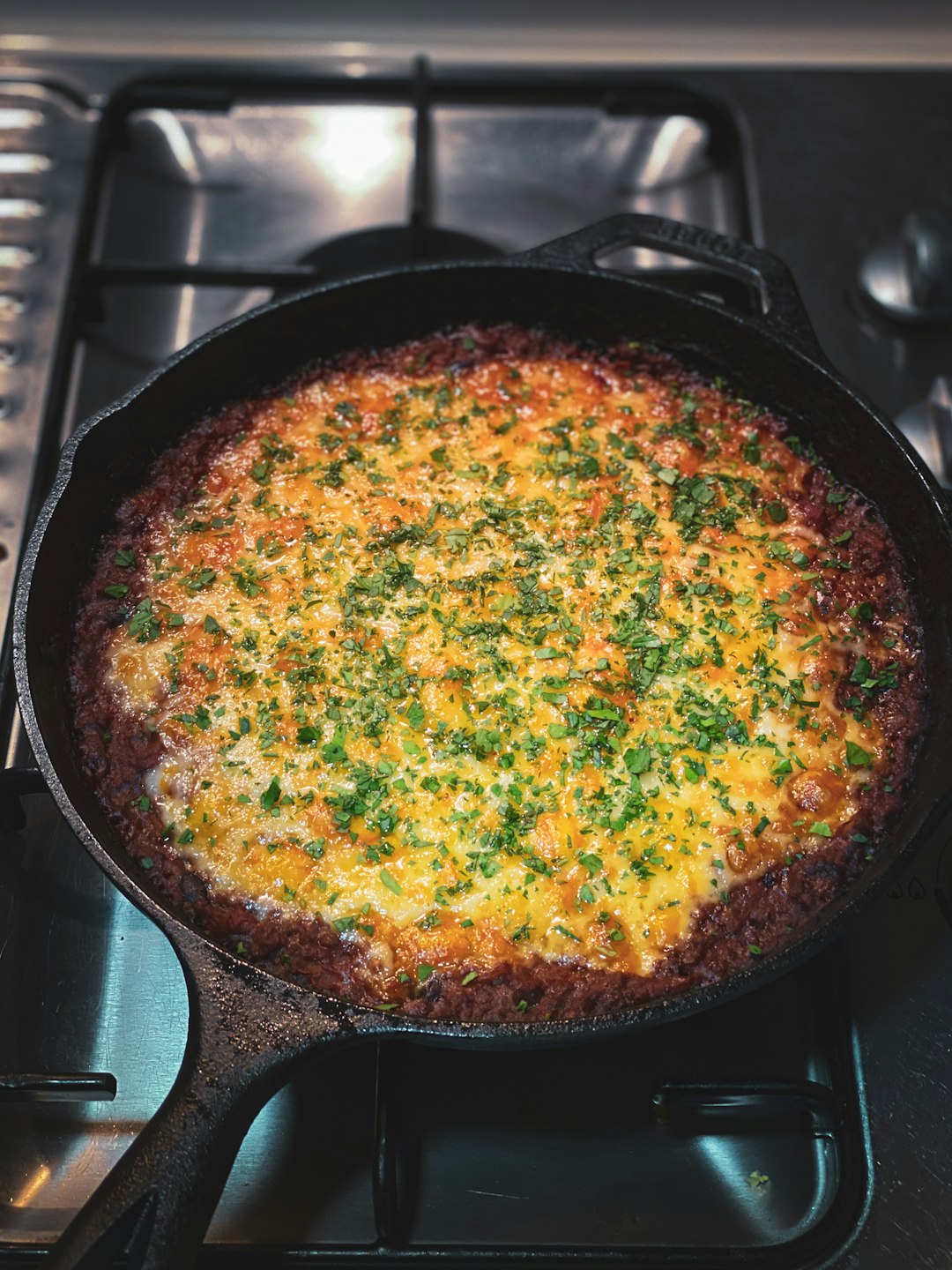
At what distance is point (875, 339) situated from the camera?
2.83 m

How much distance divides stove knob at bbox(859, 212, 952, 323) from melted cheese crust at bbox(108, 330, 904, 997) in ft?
2.29

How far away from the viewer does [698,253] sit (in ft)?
7.65

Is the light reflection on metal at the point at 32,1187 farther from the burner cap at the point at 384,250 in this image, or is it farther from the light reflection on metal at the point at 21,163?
the light reflection on metal at the point at 21,163

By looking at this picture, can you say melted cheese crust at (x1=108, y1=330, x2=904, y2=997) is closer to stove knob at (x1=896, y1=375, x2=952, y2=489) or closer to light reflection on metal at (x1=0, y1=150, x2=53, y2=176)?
stove knob at (x1=896, y1=375, x2=952, y2=489)

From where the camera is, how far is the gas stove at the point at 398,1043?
1879mm

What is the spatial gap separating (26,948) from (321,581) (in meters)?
0.90

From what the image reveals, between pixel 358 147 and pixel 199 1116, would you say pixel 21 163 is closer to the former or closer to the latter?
pixel 358 147

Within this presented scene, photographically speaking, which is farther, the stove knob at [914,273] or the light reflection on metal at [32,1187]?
the stove knob at [914,273]

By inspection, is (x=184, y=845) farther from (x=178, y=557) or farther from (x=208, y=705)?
(x=178, y=557)

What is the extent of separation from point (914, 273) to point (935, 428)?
17.0 inches

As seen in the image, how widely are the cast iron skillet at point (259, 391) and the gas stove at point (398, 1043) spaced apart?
11.6 inches

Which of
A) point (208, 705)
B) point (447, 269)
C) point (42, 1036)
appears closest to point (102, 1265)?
point (42, 1036)

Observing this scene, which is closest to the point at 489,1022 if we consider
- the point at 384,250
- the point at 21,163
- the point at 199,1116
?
the point at 199,1116

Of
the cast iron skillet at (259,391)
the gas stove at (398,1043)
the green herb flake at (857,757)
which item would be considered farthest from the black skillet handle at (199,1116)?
the green herb flake at (857,757)
